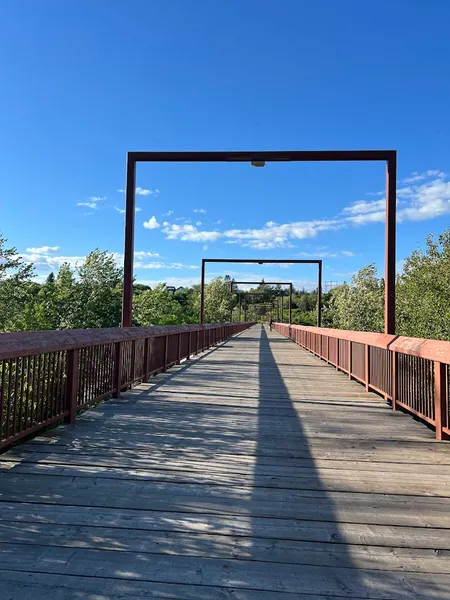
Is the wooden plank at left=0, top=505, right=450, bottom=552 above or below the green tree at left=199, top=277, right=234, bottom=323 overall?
below

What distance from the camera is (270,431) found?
3.92 meters

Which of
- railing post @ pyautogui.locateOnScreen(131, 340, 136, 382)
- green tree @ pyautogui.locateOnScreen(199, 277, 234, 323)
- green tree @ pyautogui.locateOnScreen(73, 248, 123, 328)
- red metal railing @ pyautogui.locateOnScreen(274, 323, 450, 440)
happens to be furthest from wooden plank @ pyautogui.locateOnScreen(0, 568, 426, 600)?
green tree @ pyautogui.locateOnScreen(199, 277, 234, 323)

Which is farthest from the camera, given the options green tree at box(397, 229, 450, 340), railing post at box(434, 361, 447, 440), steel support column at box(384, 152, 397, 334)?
green tree at box(397, 229, 450, 340)

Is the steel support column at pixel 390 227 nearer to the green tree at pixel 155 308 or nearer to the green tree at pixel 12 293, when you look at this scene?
the green tree at pixel 12 293

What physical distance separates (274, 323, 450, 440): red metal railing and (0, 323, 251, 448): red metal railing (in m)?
3.16

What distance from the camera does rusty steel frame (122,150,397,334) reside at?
5.99 metres

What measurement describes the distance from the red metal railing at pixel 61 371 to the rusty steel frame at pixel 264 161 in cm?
84

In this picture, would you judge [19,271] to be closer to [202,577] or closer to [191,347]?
[191,347]

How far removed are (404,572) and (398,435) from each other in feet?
7.49

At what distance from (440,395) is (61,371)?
3.44 m

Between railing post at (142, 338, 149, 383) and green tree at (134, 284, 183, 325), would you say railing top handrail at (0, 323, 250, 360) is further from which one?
green tree at (134, 284, 183, 325)

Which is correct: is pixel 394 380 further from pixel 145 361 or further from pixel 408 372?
pixel 145 361

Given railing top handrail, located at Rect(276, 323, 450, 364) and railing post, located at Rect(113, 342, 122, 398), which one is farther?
railing post, located at Rect(113, 342, 122, 398)

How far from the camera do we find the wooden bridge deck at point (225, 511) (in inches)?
65.2
